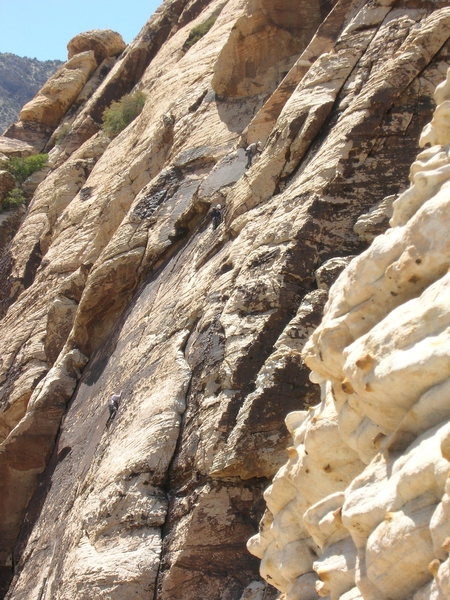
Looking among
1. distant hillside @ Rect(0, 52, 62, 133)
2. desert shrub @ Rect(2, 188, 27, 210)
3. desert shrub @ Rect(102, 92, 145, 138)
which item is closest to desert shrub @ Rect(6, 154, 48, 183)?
desert shrub @ Rect(2, 188, 27, 210)

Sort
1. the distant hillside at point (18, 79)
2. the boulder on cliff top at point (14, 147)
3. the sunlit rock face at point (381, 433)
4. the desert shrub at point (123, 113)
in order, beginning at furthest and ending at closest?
1. the distant hillside at point (18, 79)
2. the boulder on cliff top at point (14, 147)
3. the desert shrub at point (123, 113)
4. the sunlit rock face at point (381, 433)

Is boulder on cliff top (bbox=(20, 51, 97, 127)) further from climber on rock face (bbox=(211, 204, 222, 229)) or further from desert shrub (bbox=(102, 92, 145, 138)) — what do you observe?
climber on rock face (bbox=(211, 204, 222, 229))

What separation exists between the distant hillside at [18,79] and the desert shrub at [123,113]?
50.6 meters

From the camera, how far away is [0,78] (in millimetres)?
81188

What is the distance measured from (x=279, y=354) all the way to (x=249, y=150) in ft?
19.4

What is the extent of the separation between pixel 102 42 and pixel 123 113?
11278 mm

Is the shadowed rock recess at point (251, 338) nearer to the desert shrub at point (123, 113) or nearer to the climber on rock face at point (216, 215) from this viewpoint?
the climber on rock face at point (216, 215)

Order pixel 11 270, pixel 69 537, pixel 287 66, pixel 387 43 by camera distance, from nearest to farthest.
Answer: pixel 69 537, pixel 387 43, pixel 287 66, pixel 11 270

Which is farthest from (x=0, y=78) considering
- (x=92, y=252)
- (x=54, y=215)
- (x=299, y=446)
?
(x=299, y=446)

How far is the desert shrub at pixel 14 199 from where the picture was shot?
2789 cm

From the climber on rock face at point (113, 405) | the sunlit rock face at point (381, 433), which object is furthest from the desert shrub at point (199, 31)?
the sunlit rock face at point (381, 433)

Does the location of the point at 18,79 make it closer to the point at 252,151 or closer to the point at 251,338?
the point at 252,151

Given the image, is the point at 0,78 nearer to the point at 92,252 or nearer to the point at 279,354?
the point at 92,252

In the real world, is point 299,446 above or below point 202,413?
above
